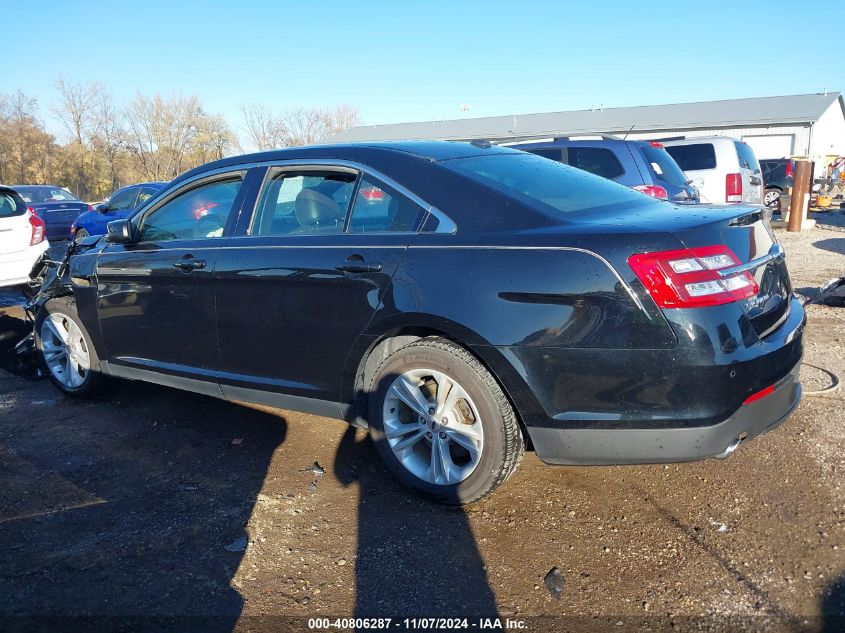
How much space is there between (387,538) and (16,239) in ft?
25.9

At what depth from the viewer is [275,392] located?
3.77 metres

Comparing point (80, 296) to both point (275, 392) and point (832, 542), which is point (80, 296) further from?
point (832, 542)

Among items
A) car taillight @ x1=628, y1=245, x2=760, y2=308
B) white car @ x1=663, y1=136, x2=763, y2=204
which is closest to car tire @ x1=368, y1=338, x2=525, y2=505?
A: car taillight @ x1=628, y1=245, x2=760, y2=308

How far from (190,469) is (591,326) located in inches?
97.6

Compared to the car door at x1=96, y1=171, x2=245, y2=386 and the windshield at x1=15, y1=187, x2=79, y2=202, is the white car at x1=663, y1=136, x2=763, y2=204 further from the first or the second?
the windshield at x1=15, y1=187, x2=79, y2=202

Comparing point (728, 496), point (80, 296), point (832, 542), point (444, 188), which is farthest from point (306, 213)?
point (832, 542)

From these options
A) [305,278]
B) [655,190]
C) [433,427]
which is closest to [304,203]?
[305,278]

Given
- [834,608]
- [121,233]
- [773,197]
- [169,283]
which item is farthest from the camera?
[773,197]

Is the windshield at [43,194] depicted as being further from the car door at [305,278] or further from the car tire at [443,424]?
the car tire at [443,424]

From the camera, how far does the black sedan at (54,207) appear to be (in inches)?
601

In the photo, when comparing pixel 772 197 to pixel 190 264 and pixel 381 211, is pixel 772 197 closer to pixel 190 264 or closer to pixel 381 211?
pixel 381 211

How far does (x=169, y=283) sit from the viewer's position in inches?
163

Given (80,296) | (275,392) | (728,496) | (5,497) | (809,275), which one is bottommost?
(809,275)

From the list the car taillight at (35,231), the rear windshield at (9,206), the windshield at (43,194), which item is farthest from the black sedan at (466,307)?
the windshield at (43,194)
